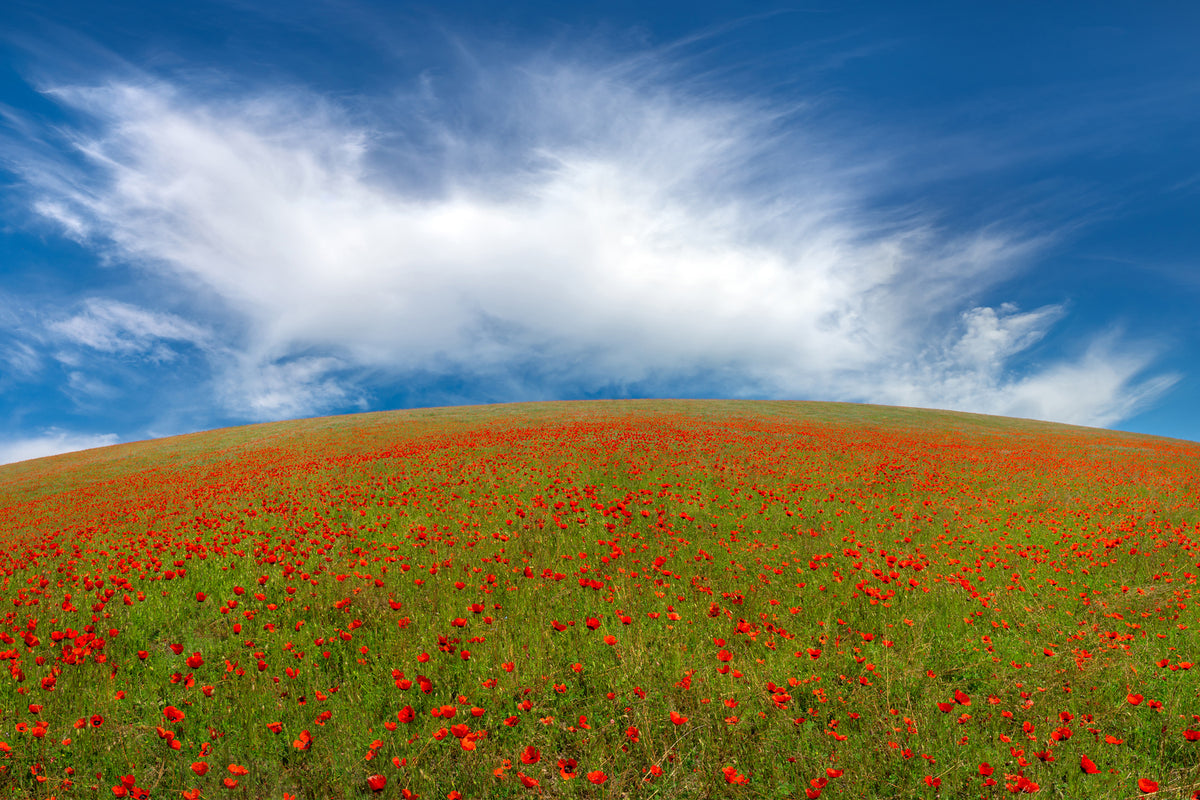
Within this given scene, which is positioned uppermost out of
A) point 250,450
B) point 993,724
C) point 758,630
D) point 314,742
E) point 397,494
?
point 250,450

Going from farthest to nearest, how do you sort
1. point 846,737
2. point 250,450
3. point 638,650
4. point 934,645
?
point 250,450 → point 934,645 → point 638,650 → point 846,737

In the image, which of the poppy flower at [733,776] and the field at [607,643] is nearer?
the poppy flower at [733,776]

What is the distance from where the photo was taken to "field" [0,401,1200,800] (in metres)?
3.93

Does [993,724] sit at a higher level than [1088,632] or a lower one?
lower

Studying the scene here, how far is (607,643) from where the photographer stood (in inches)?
189

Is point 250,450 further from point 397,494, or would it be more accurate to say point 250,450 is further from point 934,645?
point 934,645

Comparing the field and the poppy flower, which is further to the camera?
the field

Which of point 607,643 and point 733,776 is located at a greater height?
point 607,643

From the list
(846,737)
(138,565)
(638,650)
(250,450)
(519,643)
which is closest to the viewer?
(846,737)

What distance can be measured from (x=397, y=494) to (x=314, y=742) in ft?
26.6

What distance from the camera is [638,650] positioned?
5.13 meters

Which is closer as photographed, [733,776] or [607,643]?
[733,776]

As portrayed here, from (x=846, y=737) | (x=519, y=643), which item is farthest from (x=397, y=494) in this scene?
(x=846, y=737)

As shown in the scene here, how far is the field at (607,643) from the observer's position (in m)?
3.93
